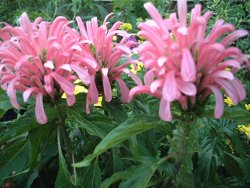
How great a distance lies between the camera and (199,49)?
27.3 inches

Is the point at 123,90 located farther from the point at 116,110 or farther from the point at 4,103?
the point at 4,103

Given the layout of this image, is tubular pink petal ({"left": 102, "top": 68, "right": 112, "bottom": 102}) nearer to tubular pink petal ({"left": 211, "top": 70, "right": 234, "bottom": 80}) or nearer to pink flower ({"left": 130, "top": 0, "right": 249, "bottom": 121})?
pink flower ({"left": 130, "top": 0, "right": 249, "bottom": 121})

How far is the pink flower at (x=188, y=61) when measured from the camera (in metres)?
0.66

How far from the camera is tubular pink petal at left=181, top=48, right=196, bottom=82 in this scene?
641 mm

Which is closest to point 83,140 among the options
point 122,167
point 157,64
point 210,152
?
point 122,167

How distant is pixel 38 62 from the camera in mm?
831

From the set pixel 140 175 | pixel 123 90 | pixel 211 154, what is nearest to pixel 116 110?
pixel 123 90

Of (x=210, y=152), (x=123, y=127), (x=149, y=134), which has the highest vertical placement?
(x=123, y=127)

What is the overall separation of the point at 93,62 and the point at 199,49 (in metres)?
0.23

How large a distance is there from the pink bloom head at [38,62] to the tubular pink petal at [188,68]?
25 centimetres

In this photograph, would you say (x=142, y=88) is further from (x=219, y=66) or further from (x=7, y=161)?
(x=7, y=161)

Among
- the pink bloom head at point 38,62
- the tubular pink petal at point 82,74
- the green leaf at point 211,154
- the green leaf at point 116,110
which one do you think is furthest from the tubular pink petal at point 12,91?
the green leaf at point 211,154

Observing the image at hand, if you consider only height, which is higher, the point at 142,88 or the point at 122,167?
the point at 142,88

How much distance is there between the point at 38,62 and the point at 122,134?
245mm
